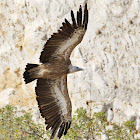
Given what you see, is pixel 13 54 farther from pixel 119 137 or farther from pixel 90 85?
pixel 119 137

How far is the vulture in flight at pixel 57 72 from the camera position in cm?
923

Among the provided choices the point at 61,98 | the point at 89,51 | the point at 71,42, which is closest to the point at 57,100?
the point at 61,98

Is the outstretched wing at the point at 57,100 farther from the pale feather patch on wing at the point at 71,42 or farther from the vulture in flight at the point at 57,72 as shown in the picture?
the pale feather patch on wing at the point at 71,42

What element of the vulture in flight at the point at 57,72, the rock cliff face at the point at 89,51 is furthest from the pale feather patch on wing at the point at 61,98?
the rock cliff face at the point at 89,51

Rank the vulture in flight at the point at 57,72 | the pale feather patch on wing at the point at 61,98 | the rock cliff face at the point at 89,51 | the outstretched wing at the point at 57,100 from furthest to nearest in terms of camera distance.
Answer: the rock cliff face at the point at 89,51, the pale feather patch on wing at the point at 61,98, the outstretched wing at the point at 57,100, the vulture in flight at the point at 57,72

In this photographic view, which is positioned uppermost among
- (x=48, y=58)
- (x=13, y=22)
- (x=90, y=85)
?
(x=13, y=22)

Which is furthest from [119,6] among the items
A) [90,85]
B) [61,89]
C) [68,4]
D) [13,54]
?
[61,89]

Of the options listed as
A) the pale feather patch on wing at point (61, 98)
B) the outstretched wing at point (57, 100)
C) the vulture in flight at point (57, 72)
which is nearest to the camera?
the vulture in flight at point (57, 72)

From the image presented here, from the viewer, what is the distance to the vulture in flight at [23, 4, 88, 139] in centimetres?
923

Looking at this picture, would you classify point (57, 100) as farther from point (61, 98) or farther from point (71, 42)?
point (71, 42)

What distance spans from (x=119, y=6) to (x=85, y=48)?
2227 millimetres

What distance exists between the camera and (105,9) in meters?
15.7

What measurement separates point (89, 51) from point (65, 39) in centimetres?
590

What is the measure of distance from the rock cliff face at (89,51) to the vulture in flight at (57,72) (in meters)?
4.35
